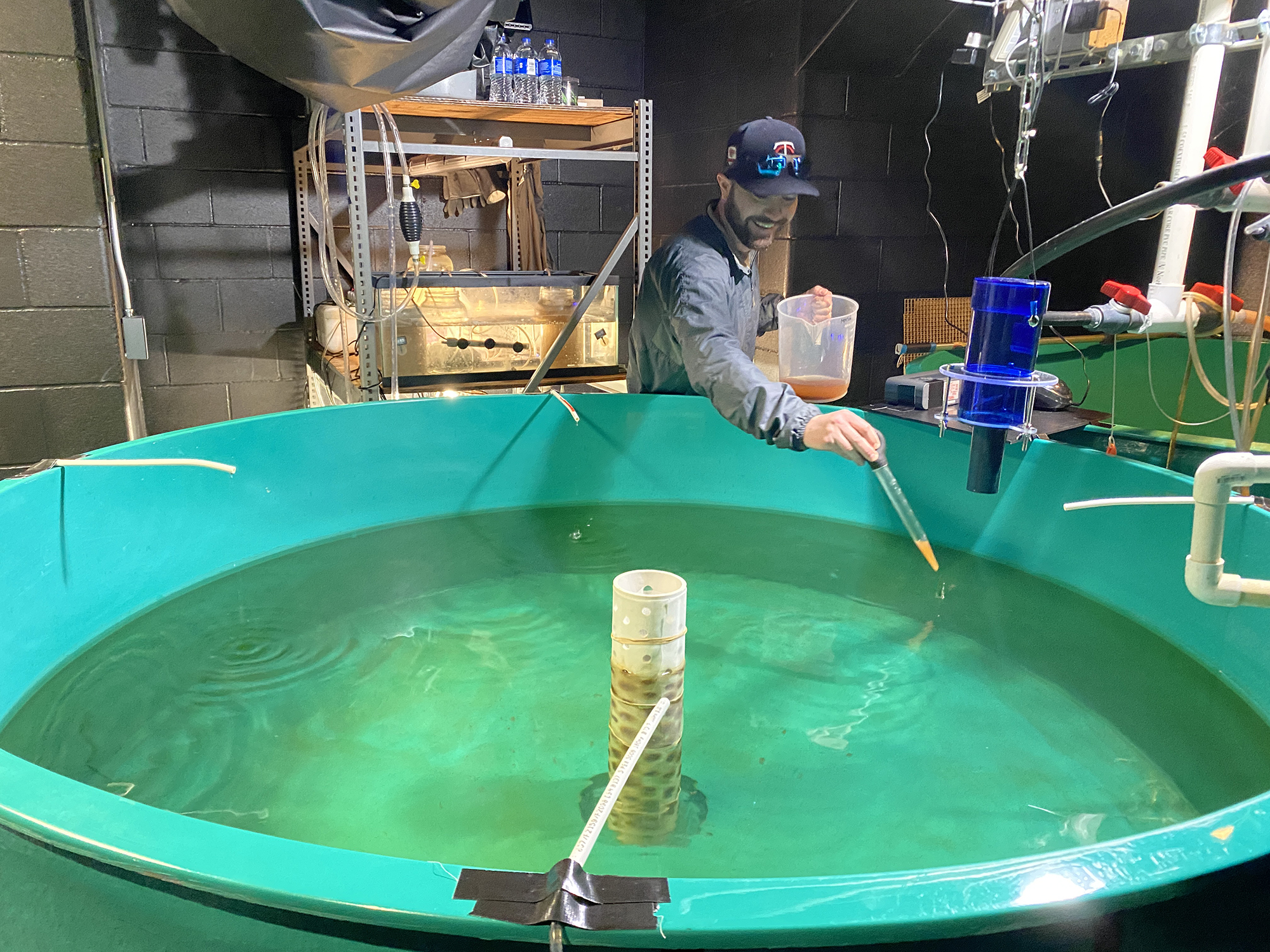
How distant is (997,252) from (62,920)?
12.7ft

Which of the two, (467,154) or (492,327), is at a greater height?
(467,154)

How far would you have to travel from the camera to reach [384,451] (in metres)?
2.14

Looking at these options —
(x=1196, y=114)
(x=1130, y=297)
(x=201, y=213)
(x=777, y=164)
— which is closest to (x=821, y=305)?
(x=777, y=164)

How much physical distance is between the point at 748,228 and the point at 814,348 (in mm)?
437

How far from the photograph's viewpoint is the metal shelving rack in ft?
8.50

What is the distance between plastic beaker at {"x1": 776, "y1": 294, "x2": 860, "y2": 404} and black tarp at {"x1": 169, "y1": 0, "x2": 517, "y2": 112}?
1.12 metres

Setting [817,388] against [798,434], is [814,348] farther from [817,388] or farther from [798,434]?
[798,434]

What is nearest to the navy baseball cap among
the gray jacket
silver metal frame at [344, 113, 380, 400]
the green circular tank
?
the gray jacket

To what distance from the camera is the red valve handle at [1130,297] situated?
1631 millimetres

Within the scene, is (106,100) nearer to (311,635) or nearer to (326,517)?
(326,517)

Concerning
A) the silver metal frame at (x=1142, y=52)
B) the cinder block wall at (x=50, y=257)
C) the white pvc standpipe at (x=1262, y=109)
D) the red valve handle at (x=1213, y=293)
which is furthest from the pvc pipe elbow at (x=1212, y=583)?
the cinder block wall at (x=50, y=257)

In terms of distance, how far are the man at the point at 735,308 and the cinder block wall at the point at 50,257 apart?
1.56 meters

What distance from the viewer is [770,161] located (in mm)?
2018

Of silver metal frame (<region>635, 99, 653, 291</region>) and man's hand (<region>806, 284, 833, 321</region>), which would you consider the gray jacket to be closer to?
man's hand (<region>806, 284, 833, 321</region>)
